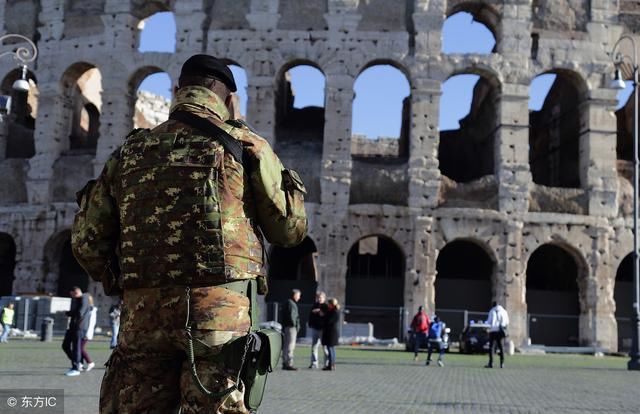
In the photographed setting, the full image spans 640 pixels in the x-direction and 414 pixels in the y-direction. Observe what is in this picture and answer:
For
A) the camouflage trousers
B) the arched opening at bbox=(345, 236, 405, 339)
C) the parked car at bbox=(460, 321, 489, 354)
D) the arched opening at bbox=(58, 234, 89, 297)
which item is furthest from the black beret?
the arched opening at bbox=(58, 234, 89, 297)

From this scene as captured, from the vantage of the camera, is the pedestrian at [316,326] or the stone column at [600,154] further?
the stone column at [600,154]

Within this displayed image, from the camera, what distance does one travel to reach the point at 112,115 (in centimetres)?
2688

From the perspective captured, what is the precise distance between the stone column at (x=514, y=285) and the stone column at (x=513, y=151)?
2.57 feet

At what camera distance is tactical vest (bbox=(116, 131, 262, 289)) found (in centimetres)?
306

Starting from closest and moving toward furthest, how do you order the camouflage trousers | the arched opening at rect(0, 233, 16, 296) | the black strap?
1. the camouflage trousers
2. the black strap
3. the arched opening at rect(0, 233, 16, 296)

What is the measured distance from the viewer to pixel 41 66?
2791 cm

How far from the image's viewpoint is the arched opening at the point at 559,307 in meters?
26.0

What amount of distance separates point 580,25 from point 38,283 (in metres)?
20.2

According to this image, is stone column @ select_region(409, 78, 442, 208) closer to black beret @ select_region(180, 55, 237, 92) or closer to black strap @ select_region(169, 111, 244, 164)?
black beret @ select_region(180, 55, 237, 92)

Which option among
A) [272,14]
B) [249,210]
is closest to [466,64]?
[272,14]

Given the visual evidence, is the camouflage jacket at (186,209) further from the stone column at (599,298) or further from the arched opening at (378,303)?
the stone column at (599,298)

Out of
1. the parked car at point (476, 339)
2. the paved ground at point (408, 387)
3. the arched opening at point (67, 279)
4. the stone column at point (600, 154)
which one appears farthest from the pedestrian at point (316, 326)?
the arched opening at point (67, 279)

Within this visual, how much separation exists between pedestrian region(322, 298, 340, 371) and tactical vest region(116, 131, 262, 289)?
1117 cm

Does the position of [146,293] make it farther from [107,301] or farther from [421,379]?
[107,301]
